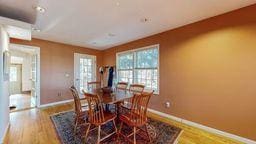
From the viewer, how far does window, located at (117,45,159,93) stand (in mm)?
3984

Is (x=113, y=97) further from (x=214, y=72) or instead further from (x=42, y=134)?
(x=214, y=72)

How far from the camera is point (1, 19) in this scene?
7.53ft

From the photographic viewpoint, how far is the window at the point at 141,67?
3.98m

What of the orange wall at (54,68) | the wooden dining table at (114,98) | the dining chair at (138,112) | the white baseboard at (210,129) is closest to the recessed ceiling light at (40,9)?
the wooden dining table at (114,98)

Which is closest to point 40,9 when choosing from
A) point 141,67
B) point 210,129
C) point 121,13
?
point 121,13

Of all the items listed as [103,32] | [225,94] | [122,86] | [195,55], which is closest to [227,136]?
[225,94]

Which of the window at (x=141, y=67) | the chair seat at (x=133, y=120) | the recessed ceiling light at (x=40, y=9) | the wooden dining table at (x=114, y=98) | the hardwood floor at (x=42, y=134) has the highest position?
the recessed ceiling light at (x=40, y=9)

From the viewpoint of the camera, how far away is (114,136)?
2451mm

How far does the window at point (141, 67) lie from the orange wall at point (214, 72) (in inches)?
12.9

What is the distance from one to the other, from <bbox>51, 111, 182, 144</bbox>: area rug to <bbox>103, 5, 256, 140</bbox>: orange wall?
0.71m

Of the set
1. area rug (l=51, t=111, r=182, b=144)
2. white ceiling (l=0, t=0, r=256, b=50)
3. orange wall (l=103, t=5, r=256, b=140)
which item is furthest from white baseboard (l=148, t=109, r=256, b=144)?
white ceiling (l=0, t=0, r=256, b=50)

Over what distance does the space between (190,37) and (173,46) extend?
487mm

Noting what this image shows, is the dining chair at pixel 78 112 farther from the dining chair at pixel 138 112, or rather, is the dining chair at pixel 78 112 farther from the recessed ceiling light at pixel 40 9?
the recessed ceiling light at pixel 40 9

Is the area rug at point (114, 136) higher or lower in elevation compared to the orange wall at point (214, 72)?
lower
